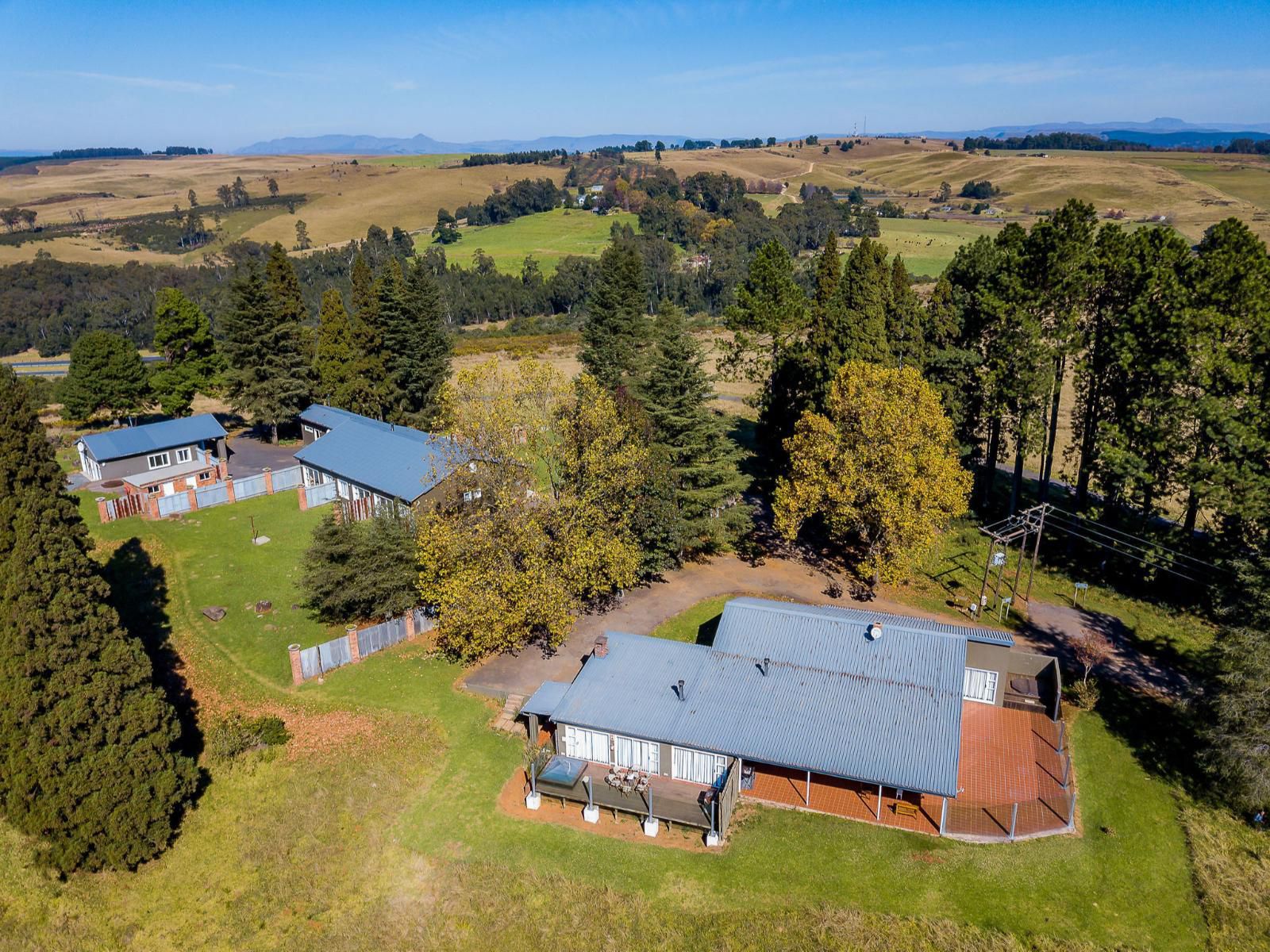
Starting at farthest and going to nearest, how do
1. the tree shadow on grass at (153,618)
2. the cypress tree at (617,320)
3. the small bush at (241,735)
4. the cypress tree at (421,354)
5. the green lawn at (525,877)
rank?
1. the cypress tree at (421,354)
2. the cypress tree at (617,320)
3. the tree shadow on grass at (153,618)
4. the small bush at (241,735)
5. the green lawn at (525,877)

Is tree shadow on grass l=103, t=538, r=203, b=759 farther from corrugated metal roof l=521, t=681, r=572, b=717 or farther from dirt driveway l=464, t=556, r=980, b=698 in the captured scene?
corrugated metal roof l=521, t=681, r=572, b=717

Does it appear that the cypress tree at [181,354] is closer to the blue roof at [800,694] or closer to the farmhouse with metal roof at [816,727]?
the farmhouse with metal roof at [816,727]

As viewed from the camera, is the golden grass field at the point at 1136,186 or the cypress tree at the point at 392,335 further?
the golden grass field at the point at 1136,186

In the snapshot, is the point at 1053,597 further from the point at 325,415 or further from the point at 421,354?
the point at 325,415

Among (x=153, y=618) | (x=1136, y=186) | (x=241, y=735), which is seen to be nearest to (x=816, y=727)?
(x=241, y=735)

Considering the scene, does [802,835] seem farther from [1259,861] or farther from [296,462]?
[296,462]

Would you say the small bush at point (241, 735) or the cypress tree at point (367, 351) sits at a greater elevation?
the cypress tree at point (367, 351)

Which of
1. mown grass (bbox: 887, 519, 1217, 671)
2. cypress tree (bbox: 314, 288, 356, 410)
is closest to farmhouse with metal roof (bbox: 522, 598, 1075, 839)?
mown grass (bbox: 887, 519, 1217, 671)

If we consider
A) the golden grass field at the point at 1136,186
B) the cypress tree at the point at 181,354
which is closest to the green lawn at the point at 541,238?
the golden grass field at the point at 1136,186
